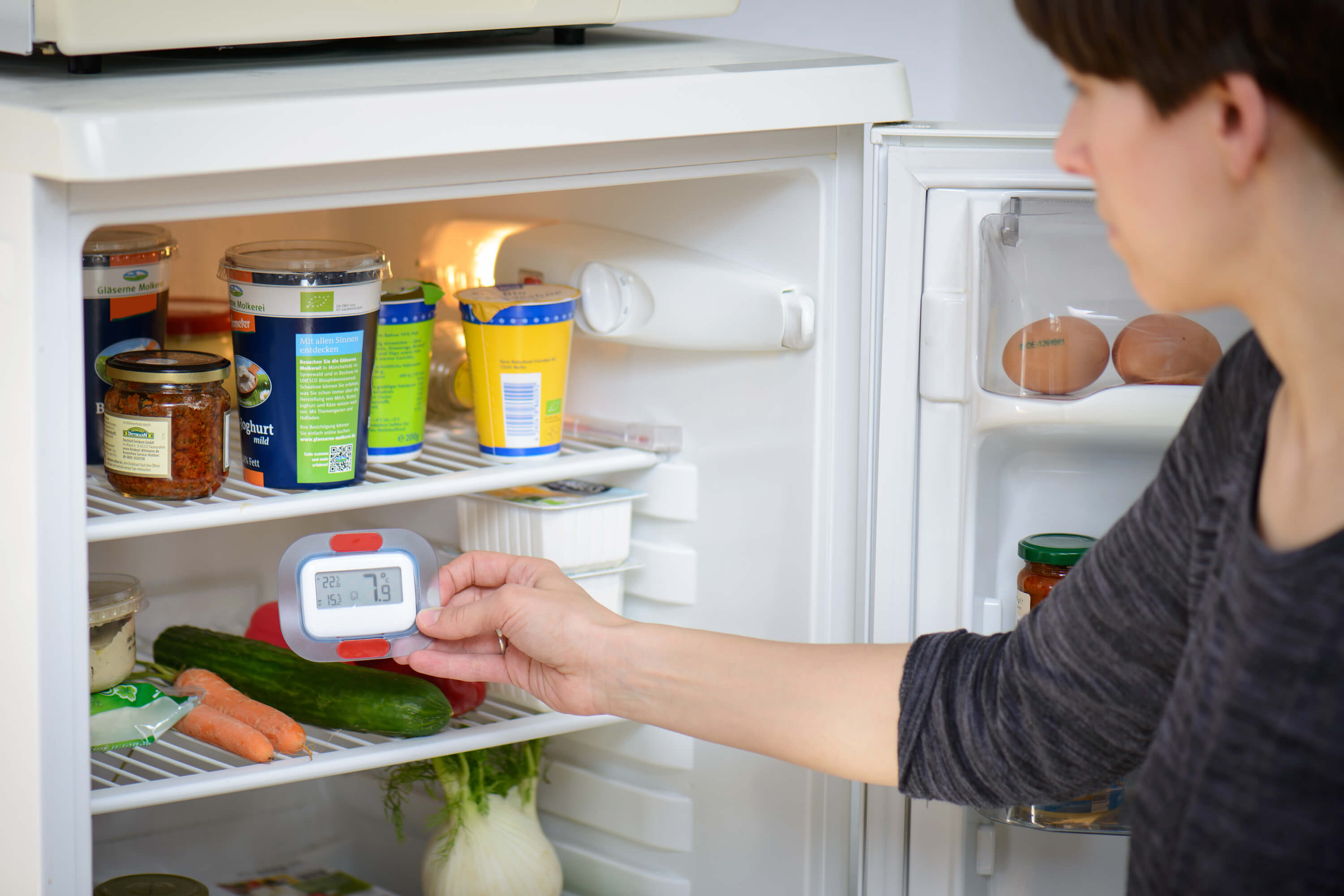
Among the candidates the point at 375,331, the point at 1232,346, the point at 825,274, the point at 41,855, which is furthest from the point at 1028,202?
the point at 41,855

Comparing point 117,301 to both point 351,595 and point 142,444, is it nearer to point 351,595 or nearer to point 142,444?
point 142,444

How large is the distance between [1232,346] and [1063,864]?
0.60 meters

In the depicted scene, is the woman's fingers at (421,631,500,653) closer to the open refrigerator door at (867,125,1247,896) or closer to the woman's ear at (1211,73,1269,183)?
the open refrigerator door at (867,125,1247,896)

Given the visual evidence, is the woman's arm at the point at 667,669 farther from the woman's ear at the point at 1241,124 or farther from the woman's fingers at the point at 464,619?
the woman's ear at the point at 1241,124

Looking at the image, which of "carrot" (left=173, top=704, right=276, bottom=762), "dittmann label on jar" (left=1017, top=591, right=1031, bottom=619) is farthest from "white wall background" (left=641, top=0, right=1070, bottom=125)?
"carrot" (left=173, top=704, right=276, bottom=762)

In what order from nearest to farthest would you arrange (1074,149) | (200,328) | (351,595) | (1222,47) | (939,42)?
(1222,47) → (1074,149) → (351,595) → (200,328) → (939,42)

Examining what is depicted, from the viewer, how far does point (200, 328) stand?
4.92 ft

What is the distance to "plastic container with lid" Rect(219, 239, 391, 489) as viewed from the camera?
3.80ft

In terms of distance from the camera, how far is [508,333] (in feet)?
4.26

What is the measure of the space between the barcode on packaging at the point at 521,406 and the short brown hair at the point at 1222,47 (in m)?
0.69

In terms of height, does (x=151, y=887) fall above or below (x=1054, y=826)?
below

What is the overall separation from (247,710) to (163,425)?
302 mm

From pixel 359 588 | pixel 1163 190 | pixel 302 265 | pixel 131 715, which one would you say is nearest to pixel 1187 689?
pixel 1163 190

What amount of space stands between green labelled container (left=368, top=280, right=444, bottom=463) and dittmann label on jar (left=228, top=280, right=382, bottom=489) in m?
0.08
